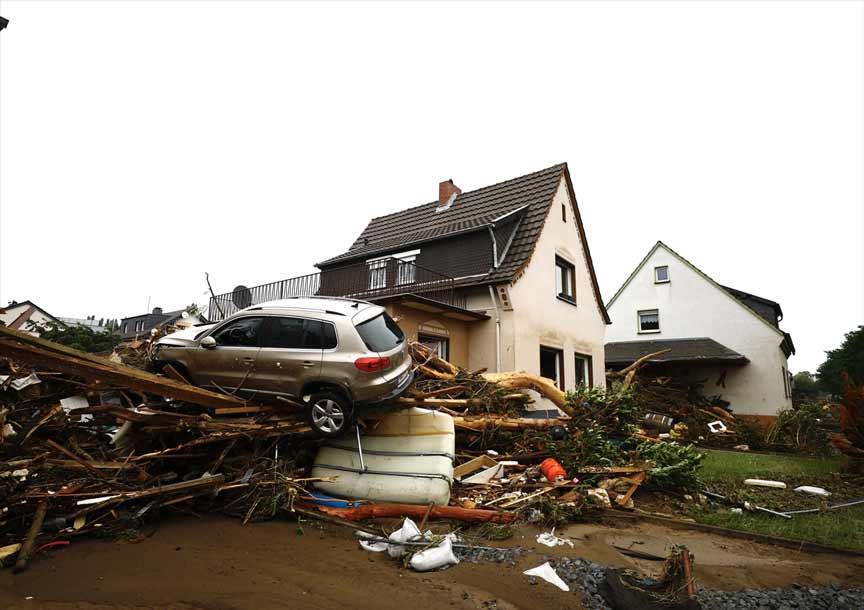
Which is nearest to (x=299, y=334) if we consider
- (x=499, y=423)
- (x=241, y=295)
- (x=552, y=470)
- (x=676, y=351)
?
(x=499, y=423)

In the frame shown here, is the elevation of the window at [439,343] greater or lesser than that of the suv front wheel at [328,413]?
greater

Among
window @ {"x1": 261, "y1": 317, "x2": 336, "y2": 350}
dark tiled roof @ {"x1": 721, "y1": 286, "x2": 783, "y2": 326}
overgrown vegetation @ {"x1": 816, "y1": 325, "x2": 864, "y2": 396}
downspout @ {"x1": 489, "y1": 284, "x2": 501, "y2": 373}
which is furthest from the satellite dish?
overgrown vegetation @ {"x1": 816, "y1": 325, "x2": 864, "y2": 396}

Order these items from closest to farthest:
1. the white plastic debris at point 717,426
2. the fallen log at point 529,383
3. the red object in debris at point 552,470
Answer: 1. the red object in debris at point 552,470
2. the fallen log at point 529,383
3. the white plastic debris at point 717,426

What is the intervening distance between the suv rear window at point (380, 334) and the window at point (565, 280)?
1031cm

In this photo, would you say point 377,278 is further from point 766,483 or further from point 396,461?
point 766,483

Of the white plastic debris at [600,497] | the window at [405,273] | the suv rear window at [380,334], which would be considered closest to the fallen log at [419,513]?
the white plastic debris at [600,497]

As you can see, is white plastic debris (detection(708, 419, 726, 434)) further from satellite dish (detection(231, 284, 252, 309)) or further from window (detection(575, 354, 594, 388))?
satellite dish (detection(231, 284, 252, 309))

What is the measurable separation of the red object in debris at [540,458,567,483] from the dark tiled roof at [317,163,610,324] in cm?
646

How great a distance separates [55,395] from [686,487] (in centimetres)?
904

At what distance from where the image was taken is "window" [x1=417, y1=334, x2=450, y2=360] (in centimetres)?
1270

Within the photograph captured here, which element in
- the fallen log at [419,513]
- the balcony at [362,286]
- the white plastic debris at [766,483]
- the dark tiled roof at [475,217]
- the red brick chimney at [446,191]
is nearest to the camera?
the fallen log at [419,513]

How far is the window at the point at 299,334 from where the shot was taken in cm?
641

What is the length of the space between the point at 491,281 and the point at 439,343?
2.34 meters

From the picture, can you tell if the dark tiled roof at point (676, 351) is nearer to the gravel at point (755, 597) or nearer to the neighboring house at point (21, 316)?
the gravel at point (755, 597)
